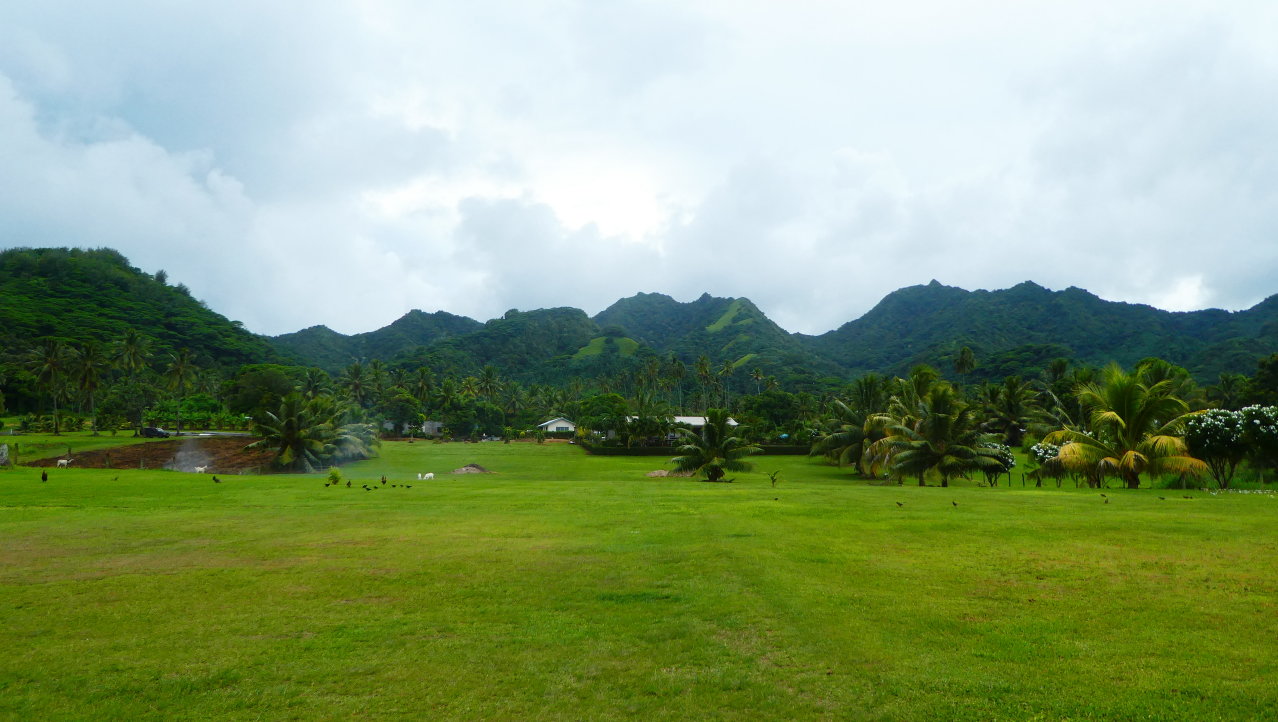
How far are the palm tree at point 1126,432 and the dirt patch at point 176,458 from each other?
5258 cm

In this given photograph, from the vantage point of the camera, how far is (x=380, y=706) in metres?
5.90

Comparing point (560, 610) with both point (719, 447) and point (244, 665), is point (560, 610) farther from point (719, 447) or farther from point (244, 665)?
point (719, 447)

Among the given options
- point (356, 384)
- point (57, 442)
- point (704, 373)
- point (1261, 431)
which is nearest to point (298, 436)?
point (57, 442)

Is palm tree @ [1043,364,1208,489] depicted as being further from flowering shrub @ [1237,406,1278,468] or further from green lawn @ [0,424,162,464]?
green lawn @ [0,424,162,464]

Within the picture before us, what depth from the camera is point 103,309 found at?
152 metres

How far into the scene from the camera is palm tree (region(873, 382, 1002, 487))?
1348 inches

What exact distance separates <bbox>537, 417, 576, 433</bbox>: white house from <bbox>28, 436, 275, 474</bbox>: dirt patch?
65.2 m

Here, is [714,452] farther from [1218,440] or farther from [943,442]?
[1218,440]

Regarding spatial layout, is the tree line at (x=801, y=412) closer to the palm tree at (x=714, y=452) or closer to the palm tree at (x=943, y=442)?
the palm tree at (x=943, y=442)

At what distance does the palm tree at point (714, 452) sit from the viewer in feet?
121

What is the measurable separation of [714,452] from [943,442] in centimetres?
1245

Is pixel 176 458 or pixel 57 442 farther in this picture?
pixel 57 442

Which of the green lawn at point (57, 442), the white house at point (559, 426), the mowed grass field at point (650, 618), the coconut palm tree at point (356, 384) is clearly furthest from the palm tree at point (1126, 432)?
the coconut palm tree at point (356, 384)

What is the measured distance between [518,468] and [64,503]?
1346 inches
